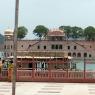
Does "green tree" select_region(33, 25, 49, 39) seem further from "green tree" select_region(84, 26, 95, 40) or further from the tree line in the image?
"green tree" select_region(84, 26, 95, 40)

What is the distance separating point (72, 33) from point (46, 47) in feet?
71.0

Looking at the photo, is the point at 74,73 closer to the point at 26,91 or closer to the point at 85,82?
the point at 85,82

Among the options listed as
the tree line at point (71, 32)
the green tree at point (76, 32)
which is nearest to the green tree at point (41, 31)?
the tree line at point (71, 32)

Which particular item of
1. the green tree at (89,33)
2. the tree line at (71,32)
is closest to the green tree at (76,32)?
the tree line at (71,32)

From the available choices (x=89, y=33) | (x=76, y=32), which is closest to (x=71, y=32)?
(x=76, y=32)

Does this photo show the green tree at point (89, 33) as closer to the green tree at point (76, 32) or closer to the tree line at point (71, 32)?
the tree line at point (71, 32)

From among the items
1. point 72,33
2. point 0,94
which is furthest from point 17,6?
point 72,33

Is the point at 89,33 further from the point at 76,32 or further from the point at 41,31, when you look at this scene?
the point at 41,31

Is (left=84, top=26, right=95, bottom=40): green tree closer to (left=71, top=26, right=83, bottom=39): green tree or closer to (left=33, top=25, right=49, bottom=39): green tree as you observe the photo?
(left=71, top=26, right=83, bottom=39): green tree

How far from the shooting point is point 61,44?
10638 centimetres

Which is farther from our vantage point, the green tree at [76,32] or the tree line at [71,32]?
the green tree at [76,32]

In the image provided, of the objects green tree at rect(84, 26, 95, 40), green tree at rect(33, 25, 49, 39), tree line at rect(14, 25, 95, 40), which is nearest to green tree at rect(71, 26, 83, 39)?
tree line at rect(14, 25, 95, 40)

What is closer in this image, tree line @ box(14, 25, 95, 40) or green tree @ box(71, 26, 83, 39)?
tree line @ box(14, 25, 95, 40)

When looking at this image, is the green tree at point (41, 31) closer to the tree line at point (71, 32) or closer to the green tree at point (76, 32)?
the tree line at point (71, 32)
